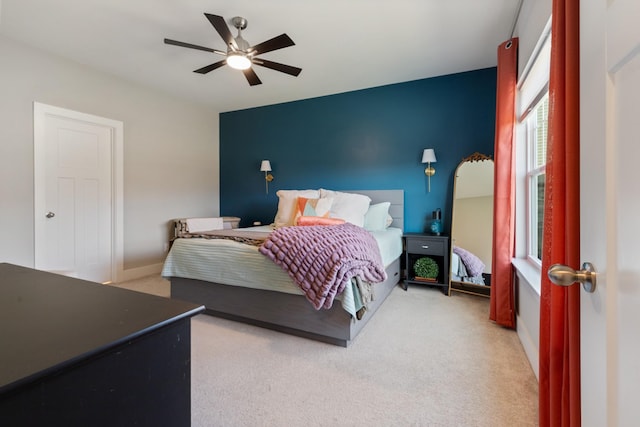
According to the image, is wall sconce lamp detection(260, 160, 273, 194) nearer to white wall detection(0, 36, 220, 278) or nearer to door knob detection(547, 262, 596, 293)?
white wall detection(0, 36, 220, 278)

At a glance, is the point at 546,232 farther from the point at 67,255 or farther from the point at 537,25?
the point at 67,255

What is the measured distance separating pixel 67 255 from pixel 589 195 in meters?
4.31

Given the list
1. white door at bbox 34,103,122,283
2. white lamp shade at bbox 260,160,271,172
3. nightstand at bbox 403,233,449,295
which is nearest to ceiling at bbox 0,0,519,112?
white door at bbox 34,103,122,283

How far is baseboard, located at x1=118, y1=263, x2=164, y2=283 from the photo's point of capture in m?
3.65

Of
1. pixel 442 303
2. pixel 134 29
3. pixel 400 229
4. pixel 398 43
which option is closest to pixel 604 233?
pixel 442 303

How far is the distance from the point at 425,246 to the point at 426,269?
30 centimetres

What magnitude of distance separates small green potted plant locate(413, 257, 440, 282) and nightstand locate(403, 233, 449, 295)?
0.10 feet

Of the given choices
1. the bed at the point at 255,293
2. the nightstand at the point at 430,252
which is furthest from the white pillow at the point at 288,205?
the nightstand at the point at 430,252

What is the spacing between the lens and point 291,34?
2664 mm

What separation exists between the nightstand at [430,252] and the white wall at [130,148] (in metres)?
3.37

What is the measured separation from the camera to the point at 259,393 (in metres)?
1.53

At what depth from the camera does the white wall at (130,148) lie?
9.02 feet

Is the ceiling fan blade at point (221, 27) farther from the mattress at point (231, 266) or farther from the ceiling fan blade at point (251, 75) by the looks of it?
the mattress at point (231, 266)

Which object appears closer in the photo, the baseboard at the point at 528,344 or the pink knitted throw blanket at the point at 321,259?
the baseboard at the point at 528,344
